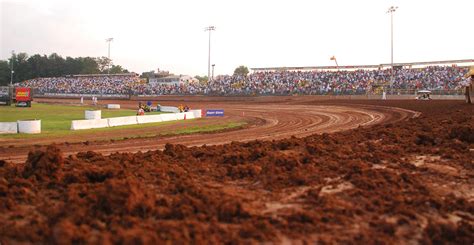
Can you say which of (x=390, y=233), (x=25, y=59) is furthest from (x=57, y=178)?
(x=25, y=59)

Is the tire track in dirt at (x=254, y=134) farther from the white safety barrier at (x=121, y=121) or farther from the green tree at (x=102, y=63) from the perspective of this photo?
the green tree at (x=102, y=63)

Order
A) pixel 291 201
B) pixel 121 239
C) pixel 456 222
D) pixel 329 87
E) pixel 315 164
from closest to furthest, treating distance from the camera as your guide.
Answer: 1. pixel 121 239
2. pixel 456 222
3. pixel 291 201
4. pixel 315 164
5. pixel 329 87

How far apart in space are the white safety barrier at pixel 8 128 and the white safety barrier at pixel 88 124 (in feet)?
10.7

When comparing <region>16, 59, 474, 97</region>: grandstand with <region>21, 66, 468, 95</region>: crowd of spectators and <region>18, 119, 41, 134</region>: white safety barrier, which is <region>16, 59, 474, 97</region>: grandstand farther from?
<region>18, 119, 41, 134</region>: white safety barrier

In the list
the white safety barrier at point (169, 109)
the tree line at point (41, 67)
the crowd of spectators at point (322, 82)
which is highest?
the tree line at point (41, 67)

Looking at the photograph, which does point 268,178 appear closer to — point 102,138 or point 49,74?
point 102,138

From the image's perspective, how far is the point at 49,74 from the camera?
5856 inches

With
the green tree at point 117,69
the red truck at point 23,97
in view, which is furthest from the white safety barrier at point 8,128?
the green tree at point 117,69

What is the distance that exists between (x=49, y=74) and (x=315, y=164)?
524 feet

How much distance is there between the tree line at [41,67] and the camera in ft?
479

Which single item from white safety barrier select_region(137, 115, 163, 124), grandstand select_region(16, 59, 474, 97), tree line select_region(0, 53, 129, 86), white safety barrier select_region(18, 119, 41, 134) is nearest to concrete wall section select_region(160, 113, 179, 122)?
white safety barrier select_region(137, 115, 163, 124)

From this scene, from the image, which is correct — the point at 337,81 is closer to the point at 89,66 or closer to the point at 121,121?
the point at 121,121

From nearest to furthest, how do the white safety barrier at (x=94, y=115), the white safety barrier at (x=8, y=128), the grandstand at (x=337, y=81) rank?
the white safety barrier at (x=8, y=128) → the white safety barrier at (x=94, y=115) → the grandstand at (x=337, y=81)

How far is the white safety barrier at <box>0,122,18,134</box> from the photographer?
22391mm
